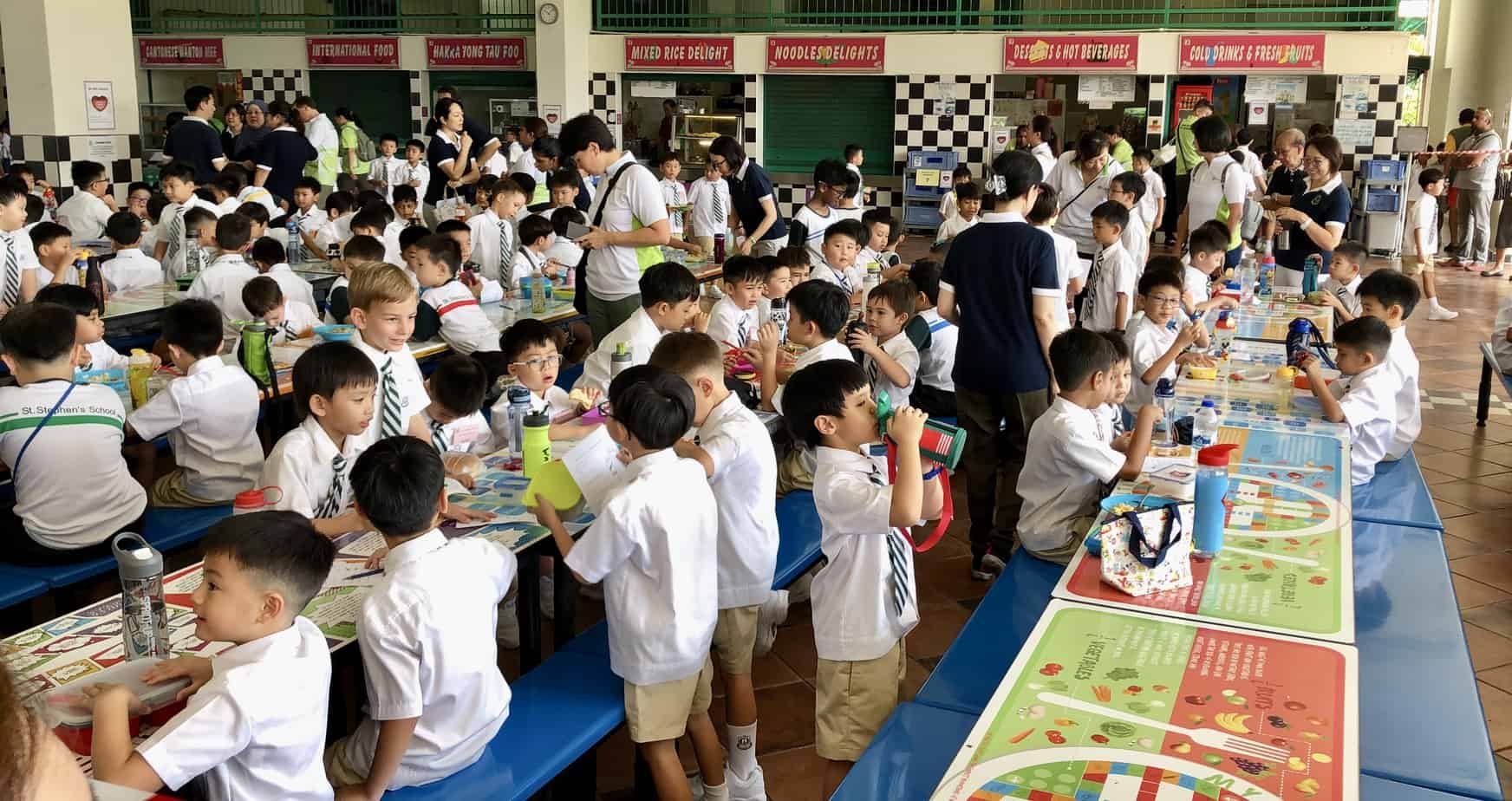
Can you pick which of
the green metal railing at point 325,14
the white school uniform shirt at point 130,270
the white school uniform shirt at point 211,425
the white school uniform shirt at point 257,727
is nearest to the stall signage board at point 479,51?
the green metal railing at point 325,14

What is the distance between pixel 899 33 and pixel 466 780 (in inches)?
487

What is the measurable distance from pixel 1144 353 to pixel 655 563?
3063mm

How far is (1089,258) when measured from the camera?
8383 millimetres

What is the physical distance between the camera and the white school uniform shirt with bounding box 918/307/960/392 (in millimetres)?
5664

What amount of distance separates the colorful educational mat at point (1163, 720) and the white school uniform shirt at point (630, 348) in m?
2.40

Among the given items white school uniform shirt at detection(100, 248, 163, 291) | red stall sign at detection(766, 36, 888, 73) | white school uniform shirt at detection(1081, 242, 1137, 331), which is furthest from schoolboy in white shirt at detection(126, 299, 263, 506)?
red stall sign at detection(766, 36, 888, 73)

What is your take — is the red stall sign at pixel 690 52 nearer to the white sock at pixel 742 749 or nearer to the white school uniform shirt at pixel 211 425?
the white school uniform shirt at pixel 211 425

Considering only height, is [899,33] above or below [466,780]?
above

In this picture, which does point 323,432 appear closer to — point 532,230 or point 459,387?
point 459,387

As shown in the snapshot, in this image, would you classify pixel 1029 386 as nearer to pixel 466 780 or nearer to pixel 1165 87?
pixel 466 780

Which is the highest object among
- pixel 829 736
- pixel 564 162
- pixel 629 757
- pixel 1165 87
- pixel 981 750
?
pixel 1165 87

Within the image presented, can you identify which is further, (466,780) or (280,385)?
(280,385)

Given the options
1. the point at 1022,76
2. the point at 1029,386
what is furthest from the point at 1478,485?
the point at 1022,76

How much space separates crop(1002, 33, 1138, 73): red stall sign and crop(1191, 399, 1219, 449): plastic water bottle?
32.2ft
